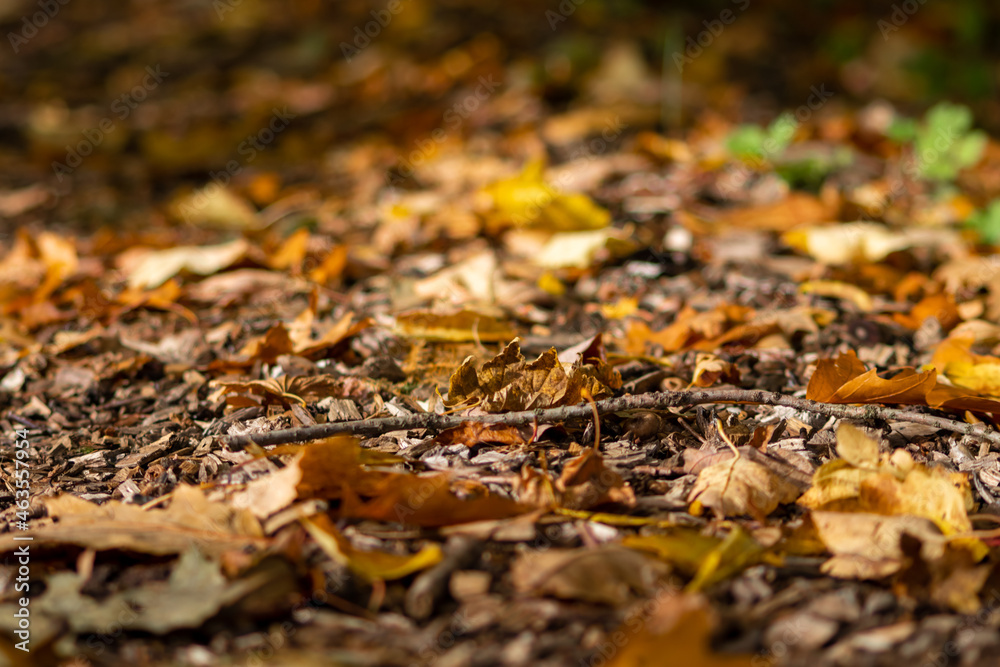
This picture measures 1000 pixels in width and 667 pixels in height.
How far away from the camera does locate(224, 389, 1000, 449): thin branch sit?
1236mm

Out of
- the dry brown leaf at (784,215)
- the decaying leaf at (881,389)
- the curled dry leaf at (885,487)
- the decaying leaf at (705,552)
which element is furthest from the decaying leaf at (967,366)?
the dry brown leaf at (784,215)

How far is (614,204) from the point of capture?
8.72 feet

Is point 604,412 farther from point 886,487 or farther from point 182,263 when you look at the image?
point 182,263

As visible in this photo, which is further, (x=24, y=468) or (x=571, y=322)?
(x=571, y=322)

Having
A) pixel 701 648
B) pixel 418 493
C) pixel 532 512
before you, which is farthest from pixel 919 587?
pixel 418 493

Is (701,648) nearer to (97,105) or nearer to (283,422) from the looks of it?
(283,422)

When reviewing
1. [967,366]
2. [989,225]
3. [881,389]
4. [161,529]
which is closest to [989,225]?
[989,225]

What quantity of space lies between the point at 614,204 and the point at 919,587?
186cm

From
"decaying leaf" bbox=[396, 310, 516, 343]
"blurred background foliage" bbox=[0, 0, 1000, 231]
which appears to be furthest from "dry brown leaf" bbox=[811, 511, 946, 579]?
"blurred background foliage" bbox=[0, 0, 1000, 231]

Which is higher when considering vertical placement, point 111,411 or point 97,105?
point 97,105

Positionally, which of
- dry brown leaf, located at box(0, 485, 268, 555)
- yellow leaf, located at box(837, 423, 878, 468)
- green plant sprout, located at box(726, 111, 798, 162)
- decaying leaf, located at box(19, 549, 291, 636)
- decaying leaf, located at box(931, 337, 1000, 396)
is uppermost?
green plant sprout, located at box(726, 111, 798, 162)

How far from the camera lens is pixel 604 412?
128 cm

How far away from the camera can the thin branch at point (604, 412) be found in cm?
124

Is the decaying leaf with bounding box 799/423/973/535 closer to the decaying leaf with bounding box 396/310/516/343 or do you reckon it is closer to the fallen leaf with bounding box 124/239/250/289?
the decaying leaf with bounding box 396/310/516/343
